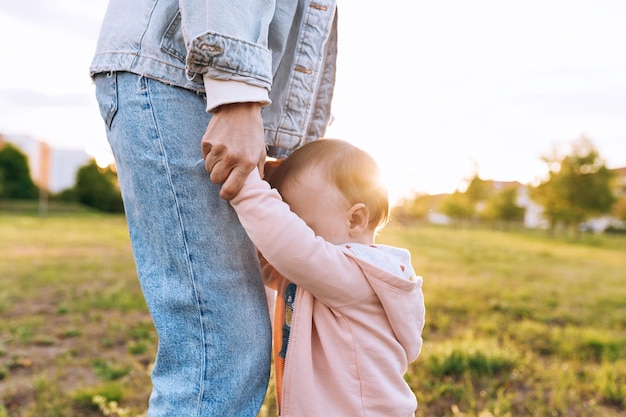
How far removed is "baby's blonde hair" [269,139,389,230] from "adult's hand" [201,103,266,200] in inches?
10.6

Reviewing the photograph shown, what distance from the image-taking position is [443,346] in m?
3.54

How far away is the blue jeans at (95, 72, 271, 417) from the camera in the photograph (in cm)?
127

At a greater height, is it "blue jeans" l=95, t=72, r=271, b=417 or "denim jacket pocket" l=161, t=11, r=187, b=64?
"denim jacket pocket" l=161, t=11, r=187, b=64

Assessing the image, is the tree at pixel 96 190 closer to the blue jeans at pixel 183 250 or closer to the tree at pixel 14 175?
the tree at pixel 14 175

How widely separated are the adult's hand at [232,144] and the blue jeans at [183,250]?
7 centimetres

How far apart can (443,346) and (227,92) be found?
9.19ft

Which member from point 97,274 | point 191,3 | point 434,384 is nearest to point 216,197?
point 191,3

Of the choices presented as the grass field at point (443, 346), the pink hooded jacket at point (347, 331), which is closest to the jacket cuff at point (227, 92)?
the pink hooded jacket at point (347, 331)

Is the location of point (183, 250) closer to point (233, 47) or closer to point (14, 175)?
point (233, 47)

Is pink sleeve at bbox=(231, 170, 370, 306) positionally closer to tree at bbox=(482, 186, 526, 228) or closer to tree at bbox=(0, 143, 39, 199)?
tree at bbox=(482, 186, 526, 228)

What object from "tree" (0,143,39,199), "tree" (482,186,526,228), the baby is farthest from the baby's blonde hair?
"tree" (0,143,39,199)

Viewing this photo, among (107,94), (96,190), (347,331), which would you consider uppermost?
(107,94)

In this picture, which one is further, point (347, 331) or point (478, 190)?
point (478, 190)

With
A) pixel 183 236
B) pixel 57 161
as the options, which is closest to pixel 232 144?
pixel 183 236
